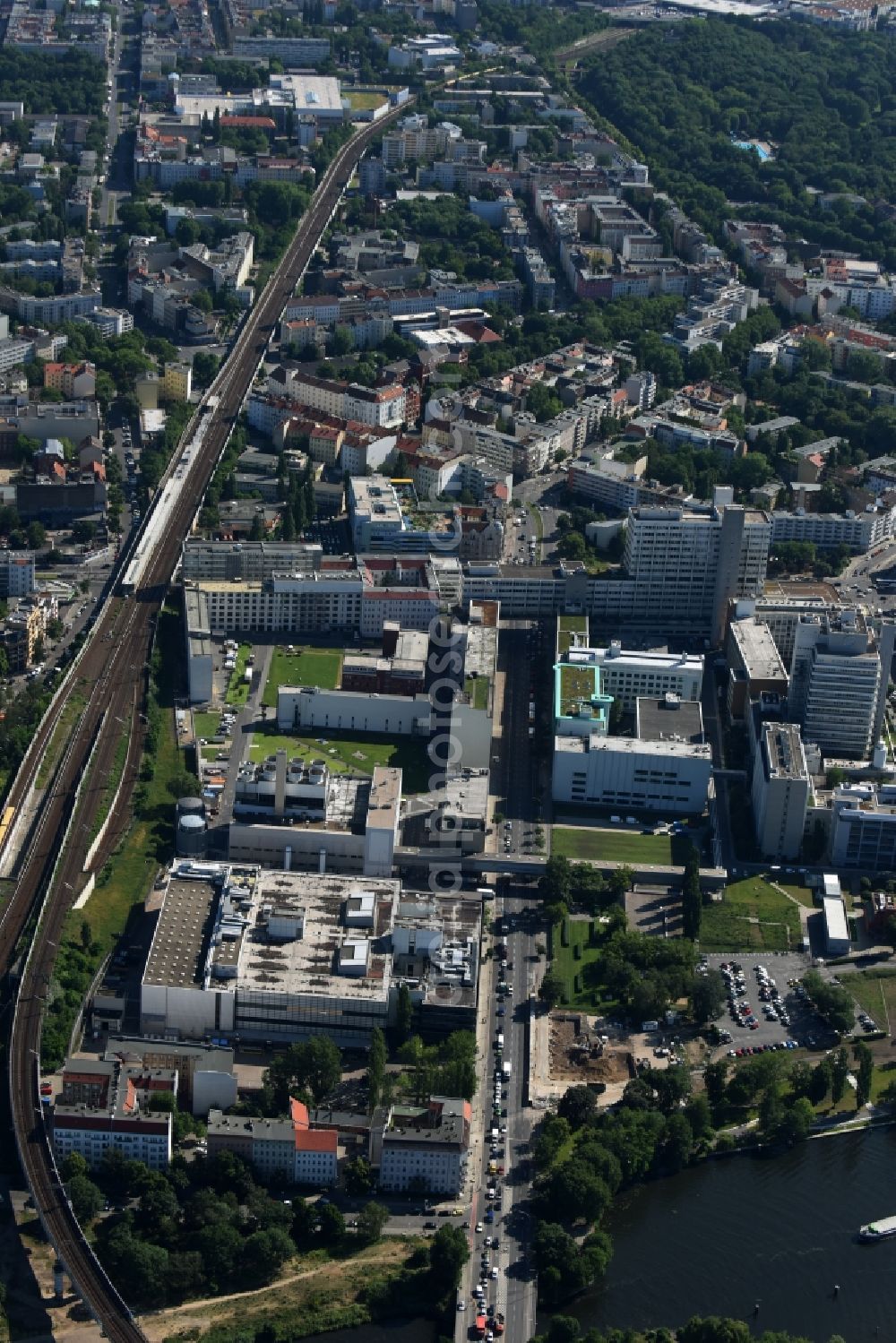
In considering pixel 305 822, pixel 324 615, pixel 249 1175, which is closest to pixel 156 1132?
pixel 249 1175

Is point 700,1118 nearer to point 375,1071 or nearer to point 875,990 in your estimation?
point 375,1071

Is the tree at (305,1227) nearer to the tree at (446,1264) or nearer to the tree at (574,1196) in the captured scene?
the tree at (446,1264)

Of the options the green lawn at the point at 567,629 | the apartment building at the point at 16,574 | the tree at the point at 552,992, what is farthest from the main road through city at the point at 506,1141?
the apartment building at the point at 16,574

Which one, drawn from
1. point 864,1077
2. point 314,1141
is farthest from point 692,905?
point 314,1141

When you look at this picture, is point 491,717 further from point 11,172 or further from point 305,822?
point 11,172

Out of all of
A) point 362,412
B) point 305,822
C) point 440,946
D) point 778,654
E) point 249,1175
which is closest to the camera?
point 249,1175

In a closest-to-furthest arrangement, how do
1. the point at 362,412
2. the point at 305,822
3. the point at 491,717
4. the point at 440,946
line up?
the point at 440,946, the point at 305,822, the point at 491,717, the point at 362,412

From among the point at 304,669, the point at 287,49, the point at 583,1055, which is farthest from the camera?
the point at 287,49
